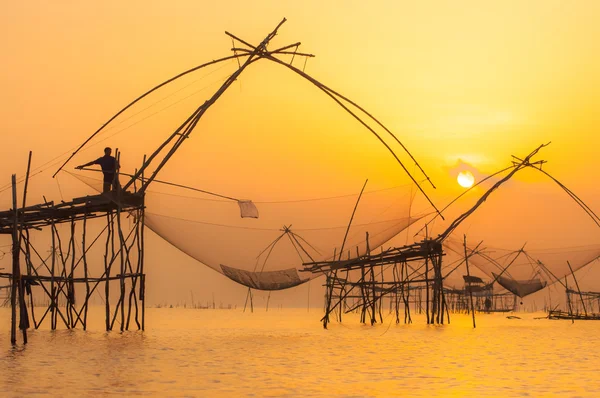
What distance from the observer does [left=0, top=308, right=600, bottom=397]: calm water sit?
8.60m

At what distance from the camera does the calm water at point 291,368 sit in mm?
8602

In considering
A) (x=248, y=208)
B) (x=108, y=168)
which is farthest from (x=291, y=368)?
(x=108, y=168)

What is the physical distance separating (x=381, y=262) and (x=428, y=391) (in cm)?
1462

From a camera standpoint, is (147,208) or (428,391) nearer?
(428,391)

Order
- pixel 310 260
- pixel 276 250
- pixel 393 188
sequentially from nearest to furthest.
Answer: pixel 393 188 → pixel 276 250 → pixel 310 260

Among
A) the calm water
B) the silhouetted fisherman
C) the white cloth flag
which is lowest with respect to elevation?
the calm water

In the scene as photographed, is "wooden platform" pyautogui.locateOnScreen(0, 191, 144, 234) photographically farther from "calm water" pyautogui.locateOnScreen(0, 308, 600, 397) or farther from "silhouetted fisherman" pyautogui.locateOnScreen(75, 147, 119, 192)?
"calm water" pyautogui.locateOnScreen(0, 308, 600, 397)

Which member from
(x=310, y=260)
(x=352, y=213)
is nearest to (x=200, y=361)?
(x=352, y=213)

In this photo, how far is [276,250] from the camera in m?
20.4

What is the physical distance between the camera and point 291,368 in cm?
1081

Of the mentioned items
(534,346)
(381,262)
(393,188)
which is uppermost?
(393,188)

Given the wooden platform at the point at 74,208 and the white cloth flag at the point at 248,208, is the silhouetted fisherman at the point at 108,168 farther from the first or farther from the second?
the white cloth flag at the point at 248,208

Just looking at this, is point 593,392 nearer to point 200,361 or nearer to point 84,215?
point 200,361

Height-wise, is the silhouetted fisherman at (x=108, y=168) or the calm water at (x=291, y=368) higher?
the silhouetted fisherman at (x=108, y=168)
